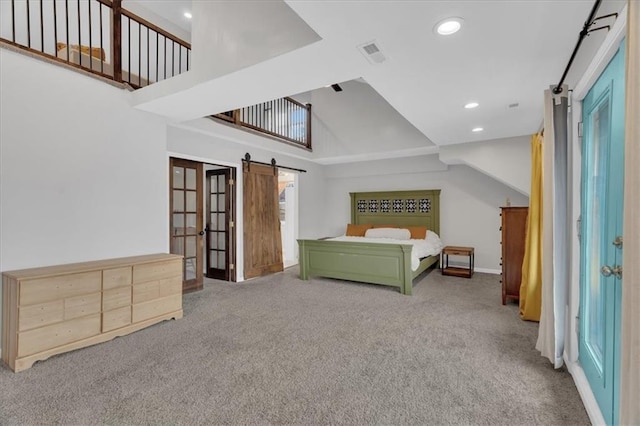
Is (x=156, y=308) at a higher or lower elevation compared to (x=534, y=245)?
lower

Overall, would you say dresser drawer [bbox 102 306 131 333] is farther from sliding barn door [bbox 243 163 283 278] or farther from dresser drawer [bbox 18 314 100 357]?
sliding barn door [bbox 243 163 283 278]

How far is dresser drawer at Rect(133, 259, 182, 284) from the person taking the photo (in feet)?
9.95

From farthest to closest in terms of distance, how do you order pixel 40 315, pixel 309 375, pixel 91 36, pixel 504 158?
1. pixel 504 158
2. pixel 91 36
3. pixel 40 315
4. pixel 309 375

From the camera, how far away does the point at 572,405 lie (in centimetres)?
186

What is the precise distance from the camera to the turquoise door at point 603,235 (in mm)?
1485

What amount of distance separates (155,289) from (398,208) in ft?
16.4

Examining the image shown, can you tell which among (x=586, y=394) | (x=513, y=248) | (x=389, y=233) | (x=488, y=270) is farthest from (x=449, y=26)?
(x=488, y=270)

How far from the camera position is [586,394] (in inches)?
73.6

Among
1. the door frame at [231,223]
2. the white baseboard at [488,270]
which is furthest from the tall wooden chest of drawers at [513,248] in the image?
the door frame at [231,223]

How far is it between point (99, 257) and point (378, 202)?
5.30 m

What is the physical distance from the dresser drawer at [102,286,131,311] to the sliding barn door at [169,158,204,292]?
59.7 inches

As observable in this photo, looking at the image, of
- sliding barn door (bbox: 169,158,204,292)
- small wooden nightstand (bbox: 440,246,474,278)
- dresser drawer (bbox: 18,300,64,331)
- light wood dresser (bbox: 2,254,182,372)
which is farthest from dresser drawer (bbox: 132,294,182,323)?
small wooden nightstand (bbox: 440,246,474,278)

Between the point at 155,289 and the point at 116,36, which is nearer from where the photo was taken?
the point at 155,289

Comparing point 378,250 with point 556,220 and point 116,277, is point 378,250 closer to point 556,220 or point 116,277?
point 556,220
